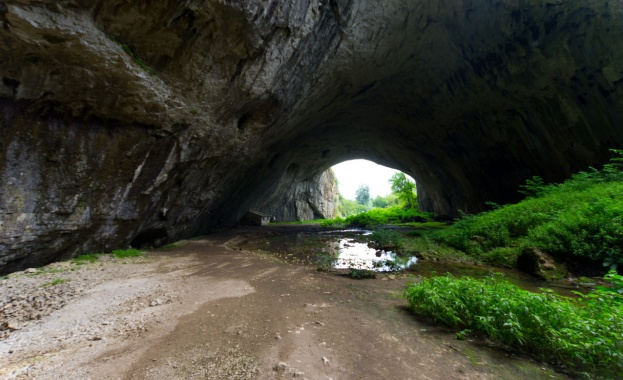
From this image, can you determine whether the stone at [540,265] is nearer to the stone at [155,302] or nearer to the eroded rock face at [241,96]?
the stone at [155,302]

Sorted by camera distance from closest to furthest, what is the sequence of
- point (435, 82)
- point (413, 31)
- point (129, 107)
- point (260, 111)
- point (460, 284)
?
1. point (460, 284)
2. point (129, 107)
3. point (260, 111)
4. point (413, 31)
5. point (435, 82)

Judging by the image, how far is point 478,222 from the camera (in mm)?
11609

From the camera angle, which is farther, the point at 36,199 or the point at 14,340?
the point at 36,199

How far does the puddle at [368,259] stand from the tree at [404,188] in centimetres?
3240

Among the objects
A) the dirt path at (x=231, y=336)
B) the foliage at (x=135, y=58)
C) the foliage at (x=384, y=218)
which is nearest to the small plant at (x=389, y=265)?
the dirt path at (x=231, y=336)

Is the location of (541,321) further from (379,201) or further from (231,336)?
(379,201)

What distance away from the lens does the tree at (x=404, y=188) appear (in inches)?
1655

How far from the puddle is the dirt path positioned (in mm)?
2273

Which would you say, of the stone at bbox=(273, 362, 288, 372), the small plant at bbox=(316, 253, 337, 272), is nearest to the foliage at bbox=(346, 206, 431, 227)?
the small plant at bbox=(316, 253, 337, 272)

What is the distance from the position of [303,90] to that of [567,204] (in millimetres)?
11627


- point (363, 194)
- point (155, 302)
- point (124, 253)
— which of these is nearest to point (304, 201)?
point (124, 253)

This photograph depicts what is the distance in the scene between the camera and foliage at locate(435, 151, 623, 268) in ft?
22.5

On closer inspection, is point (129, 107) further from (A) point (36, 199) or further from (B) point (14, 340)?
(B) point (14, 340)

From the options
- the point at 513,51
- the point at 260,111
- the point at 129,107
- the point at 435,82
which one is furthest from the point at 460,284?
the point at 435,82
